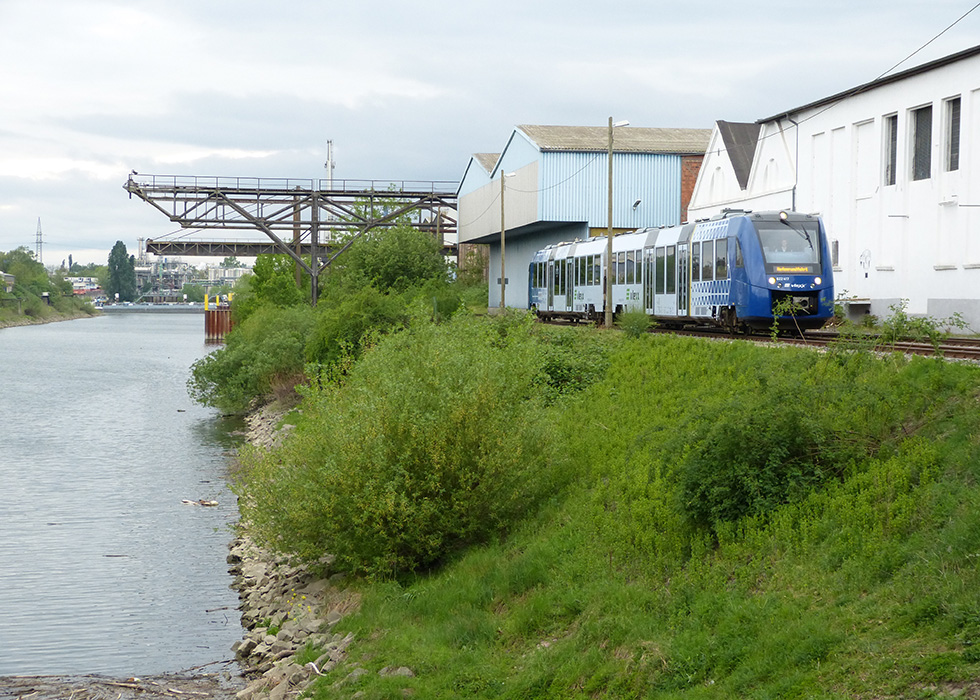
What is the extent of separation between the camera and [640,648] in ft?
35.0

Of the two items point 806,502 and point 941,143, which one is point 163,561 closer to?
point 806,502

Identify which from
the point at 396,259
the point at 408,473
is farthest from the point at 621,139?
the point at 408,473

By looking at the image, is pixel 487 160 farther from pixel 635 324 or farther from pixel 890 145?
pixel 635 324

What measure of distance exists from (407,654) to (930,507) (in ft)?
20.2

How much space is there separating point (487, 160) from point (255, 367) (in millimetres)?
27719

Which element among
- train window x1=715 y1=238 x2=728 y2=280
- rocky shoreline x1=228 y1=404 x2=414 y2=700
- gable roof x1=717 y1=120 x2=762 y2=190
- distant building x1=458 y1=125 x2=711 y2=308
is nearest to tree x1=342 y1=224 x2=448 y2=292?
distant building x1=458 y1=125 x2=711 y2=308

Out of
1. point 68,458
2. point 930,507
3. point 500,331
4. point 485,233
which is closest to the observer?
point 930,507

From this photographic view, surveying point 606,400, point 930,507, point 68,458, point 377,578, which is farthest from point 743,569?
point 68,458

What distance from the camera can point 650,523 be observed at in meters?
13.5

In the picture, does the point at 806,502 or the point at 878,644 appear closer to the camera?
the point at 878,644

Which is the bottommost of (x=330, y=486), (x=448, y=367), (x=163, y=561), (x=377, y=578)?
(x=163, y=561)

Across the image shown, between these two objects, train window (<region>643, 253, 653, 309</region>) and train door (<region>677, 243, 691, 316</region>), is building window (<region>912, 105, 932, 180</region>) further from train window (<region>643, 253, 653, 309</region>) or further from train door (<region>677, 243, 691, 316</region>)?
train door (<region>677, 243, 691, 316</region>)

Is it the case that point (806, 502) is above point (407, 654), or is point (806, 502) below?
above

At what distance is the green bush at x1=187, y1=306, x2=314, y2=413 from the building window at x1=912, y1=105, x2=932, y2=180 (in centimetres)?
2520
